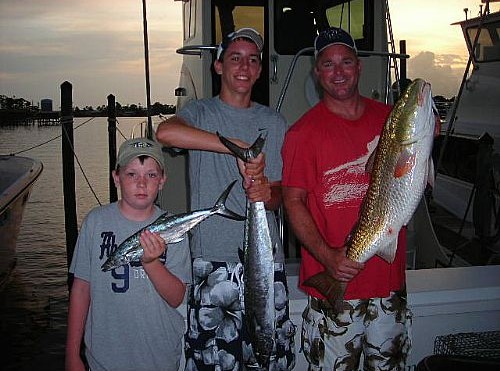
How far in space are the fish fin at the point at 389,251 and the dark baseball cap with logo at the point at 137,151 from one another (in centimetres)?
115

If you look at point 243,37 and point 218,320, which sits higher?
point 243,37

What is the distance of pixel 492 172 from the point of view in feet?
28.5

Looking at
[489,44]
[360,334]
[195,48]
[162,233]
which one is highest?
[489,44]

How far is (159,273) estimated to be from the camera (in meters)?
2.77

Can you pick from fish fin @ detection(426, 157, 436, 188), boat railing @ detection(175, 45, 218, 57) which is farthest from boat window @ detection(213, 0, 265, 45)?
fish fin @ detection(426, 157, 436, 188)

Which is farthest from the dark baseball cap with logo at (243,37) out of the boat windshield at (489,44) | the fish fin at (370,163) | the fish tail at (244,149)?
the boat windshield at (489,44)

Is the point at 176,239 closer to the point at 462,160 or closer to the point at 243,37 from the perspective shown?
the point at 243,37

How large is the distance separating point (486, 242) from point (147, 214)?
6.50 m

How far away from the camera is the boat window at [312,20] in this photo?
7.59 meters

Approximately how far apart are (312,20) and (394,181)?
5.39 meters

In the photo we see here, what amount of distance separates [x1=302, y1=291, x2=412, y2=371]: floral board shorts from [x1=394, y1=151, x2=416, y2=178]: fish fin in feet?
2.53

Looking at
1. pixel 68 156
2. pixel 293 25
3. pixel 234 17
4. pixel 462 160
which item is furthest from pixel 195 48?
pixel 462 160

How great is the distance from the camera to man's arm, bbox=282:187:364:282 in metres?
2.92

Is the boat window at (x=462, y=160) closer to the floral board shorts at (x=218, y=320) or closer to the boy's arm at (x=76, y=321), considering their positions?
the floral board shorts at (x=218, y=320)
